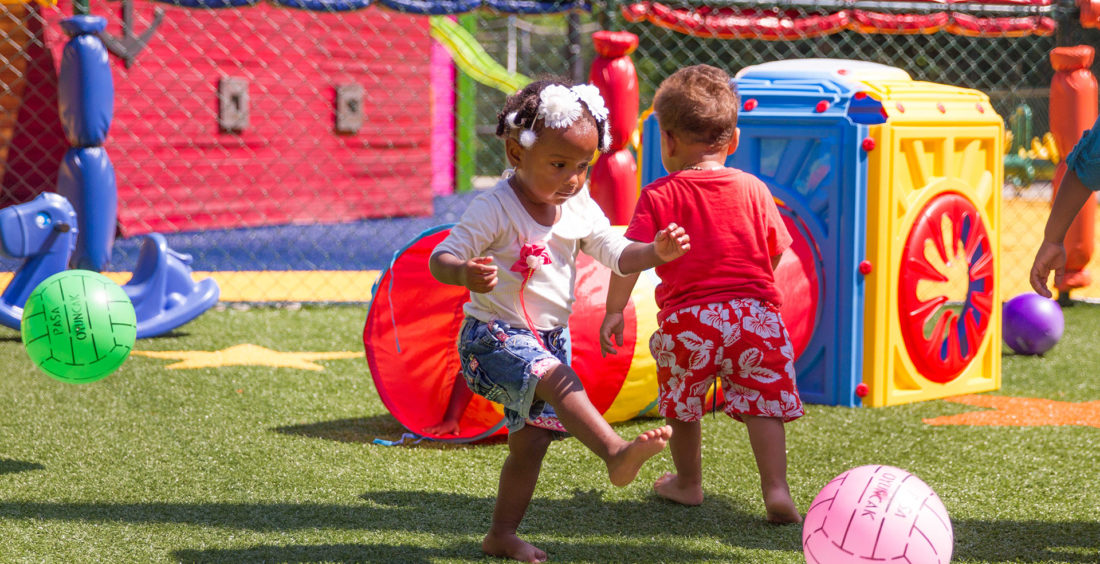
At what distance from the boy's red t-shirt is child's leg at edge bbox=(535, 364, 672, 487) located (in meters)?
0.62

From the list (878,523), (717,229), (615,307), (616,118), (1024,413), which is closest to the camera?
(878,523)

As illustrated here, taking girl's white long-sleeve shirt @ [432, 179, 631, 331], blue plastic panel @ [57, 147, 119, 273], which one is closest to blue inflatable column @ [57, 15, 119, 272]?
blue plastic panel @ [57, 147, 119, 273]

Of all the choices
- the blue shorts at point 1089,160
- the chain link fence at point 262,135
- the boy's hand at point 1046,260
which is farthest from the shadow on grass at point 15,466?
the chain link fence at point 262,135

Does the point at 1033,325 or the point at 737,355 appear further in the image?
the point at 1033,325

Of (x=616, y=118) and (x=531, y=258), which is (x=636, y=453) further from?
(x=616, y=118)

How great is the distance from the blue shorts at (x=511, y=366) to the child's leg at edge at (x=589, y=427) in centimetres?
3

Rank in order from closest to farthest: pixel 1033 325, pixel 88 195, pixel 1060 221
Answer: pixel 1060 221 → pixel 1033 325 → pixel 88 195

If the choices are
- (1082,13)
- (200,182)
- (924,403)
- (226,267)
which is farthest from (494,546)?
(200,182)

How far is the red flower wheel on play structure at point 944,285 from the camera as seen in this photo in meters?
4.69

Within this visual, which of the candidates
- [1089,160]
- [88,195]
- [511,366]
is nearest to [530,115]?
[511,366]

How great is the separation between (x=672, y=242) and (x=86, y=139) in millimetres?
4473

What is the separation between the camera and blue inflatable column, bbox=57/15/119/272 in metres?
6.00

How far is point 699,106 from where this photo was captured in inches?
126

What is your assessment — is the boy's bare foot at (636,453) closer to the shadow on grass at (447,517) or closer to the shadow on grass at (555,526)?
the shadow on grass at (555,526)
